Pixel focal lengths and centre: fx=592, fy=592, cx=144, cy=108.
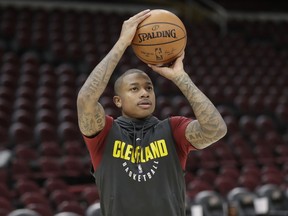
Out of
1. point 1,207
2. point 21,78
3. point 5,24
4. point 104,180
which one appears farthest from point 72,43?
point 104,180

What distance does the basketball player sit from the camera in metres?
2.36

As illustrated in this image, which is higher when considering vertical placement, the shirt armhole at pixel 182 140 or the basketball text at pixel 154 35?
the basketball text at pixel 154 35

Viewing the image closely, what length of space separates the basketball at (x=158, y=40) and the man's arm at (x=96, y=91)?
0.06 metres

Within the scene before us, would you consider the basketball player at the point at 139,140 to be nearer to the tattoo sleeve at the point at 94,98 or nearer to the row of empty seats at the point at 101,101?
the tattoo sleeve at the point at 94,98

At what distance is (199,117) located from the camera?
2.40 meters

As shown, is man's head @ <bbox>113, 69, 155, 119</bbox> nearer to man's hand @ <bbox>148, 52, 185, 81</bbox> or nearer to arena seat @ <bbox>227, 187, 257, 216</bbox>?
man's hand @ <bbox>148, 52, 185, 81</bbox>

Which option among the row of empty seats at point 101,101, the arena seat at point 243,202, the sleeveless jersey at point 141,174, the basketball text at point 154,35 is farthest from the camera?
the row of empty seats at point 101,101

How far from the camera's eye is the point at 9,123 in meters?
7.54

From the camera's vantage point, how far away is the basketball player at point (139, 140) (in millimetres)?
2363

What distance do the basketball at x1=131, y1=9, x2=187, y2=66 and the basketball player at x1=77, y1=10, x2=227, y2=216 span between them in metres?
0.03

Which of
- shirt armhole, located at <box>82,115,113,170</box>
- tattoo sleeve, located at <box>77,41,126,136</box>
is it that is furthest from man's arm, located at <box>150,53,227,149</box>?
shirt armhole, located at <box>82,115,113,170</box>

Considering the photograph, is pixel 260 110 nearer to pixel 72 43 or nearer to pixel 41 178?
pixel 72 43

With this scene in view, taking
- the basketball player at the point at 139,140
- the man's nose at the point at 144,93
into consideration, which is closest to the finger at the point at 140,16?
the basketball player at the point at 139,140

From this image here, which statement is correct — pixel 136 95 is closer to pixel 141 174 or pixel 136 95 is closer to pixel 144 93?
pixel 144 93
